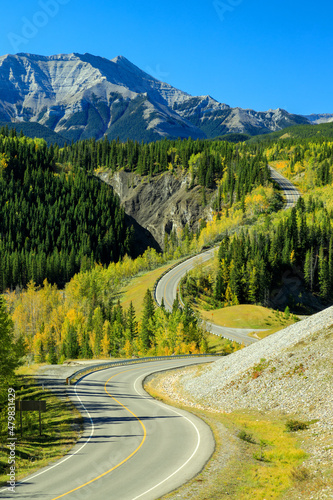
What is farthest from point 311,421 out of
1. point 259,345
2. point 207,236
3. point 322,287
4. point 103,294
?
point 207,236

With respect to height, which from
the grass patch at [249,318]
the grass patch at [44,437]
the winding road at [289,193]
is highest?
the winding road at [289,193]

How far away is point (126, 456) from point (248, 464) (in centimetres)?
636

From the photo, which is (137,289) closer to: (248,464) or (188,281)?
(188,281)

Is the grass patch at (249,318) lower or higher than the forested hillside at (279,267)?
lower

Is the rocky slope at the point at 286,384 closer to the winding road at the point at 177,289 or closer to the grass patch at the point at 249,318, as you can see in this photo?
the winding road at the point at 177,289

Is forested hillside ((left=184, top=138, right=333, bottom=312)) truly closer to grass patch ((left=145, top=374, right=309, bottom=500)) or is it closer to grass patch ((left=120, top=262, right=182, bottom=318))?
grass patch ((left=120, top=262, right=182, bottom=318))

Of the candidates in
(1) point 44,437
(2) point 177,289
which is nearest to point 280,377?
(1) point 44,437

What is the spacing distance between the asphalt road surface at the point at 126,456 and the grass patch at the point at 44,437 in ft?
2.31

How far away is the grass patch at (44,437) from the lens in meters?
18.4

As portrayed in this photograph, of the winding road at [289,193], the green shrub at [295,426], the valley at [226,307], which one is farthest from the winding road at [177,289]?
the green shrub at [295,426]

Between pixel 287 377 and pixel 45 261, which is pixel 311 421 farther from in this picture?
pixel 45 261

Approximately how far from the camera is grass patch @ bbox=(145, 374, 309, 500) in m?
15.7

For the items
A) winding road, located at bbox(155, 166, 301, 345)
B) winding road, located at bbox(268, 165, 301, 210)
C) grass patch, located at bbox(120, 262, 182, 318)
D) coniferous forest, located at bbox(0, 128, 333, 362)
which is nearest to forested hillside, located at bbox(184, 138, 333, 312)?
coniferous forest, located at bbox(0, 128, 333, 362)

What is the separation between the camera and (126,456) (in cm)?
1939
